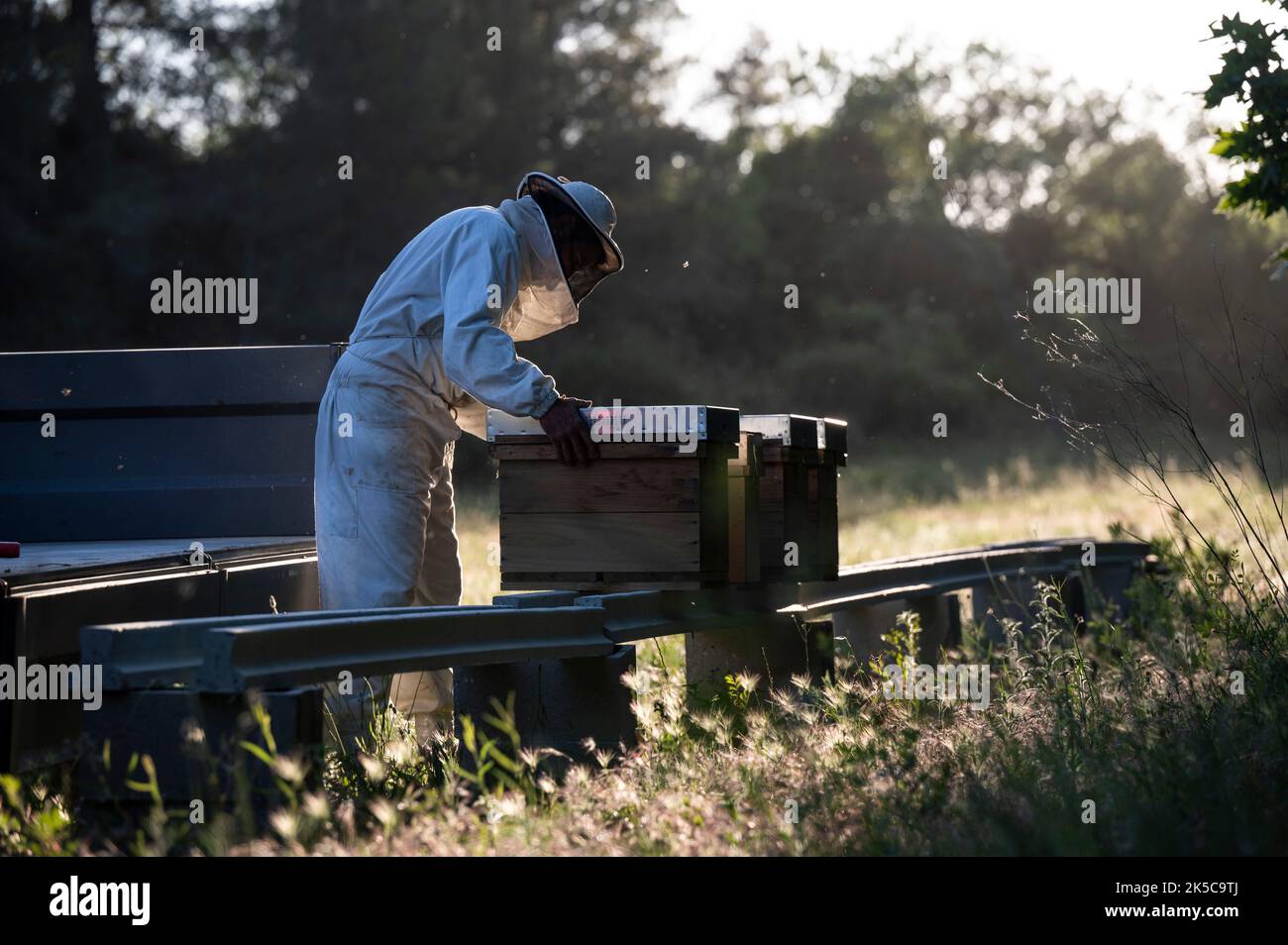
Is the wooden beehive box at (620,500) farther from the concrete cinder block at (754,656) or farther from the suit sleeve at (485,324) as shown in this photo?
the concrete cinder block at (754,656)

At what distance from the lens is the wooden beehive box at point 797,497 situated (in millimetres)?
5809

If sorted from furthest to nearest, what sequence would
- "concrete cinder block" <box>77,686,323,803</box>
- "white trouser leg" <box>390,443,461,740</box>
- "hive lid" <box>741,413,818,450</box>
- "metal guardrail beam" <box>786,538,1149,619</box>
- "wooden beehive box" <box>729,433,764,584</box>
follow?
"metal guardrail beam" <box>786,538,1149,619</box>
"white trouser leg" <box>390,443,461,740</box>
"hive lid" <box>741,413,818,450</box>
"wooden beehive box" <box>729,433,764,584</box>
"concrete cinder block" <box>77,686,323,803</box>

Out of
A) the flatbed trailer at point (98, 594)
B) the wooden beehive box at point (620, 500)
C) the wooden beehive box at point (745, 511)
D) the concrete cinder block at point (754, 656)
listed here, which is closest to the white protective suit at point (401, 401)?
the flatbed trailer at point (98, 594)

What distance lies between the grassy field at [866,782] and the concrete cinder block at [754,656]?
11cm

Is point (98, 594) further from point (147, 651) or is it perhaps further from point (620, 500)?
point (620, 500)

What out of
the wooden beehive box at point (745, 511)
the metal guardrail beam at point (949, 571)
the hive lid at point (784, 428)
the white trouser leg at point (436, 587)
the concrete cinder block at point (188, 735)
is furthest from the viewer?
the metal guardrail beam at point (949, 571)

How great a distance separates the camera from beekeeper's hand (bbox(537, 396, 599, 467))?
519 cm

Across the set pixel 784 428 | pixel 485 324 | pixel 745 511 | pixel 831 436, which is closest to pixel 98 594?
pixel 485 324

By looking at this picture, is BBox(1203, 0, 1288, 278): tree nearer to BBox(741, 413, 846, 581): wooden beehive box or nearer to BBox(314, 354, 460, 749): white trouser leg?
BBox(741, 413, 846, 581): wooden beehive box

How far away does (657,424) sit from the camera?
5160 mm

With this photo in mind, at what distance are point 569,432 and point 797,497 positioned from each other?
123cm

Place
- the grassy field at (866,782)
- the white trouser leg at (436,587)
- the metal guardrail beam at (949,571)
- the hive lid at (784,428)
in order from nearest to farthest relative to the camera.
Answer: the grassy field at (866,782), the hive lid at (784,428), the white trouser leg at (436,587), the metal guardrail beam at (949,571)

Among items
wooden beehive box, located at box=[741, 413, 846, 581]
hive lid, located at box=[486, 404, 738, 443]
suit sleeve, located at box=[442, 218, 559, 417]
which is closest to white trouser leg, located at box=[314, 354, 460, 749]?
suit sleeve, located at box=[442, 218, 559, 417]

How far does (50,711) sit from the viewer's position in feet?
14.6
